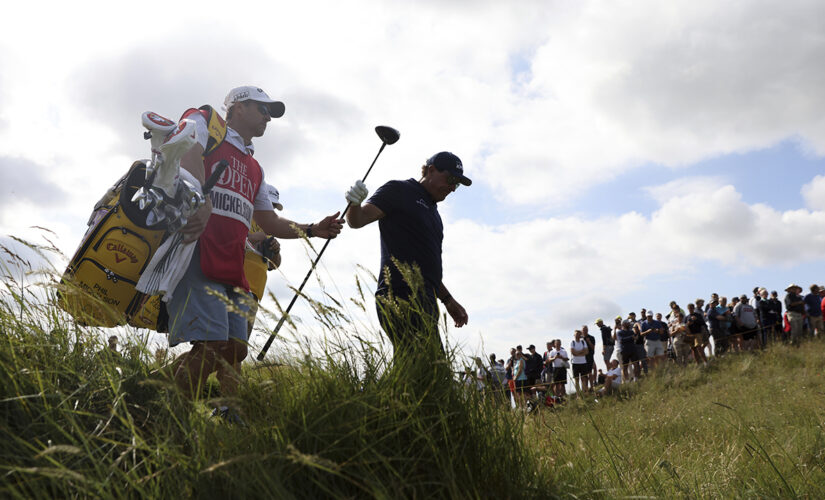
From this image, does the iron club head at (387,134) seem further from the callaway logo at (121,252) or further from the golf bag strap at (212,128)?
the callaway logo at (121,252)

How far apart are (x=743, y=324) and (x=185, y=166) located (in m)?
18.3

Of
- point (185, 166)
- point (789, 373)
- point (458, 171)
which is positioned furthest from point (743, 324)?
point (185, 166)

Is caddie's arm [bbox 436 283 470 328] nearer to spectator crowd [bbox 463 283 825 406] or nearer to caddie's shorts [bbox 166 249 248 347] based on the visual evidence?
caddie's shorts [bbox 166 249 248 347]

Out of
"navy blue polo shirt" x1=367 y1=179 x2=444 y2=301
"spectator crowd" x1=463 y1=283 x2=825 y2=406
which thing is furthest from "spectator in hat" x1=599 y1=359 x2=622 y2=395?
"navy blue polo shirt" x1=367 y1=179 x2=444 y2=301

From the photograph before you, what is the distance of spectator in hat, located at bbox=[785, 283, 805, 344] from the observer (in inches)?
667

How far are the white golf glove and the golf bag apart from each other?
106cm

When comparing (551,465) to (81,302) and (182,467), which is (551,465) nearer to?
(182,467)

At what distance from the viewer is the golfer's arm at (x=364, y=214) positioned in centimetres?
385

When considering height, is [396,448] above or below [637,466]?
above

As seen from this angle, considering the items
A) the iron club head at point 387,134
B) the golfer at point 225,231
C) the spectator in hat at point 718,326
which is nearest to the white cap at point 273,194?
the golfer at point 225,231

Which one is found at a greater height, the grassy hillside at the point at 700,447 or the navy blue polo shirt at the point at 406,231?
the navy blue polo shirt at the point at 406,231

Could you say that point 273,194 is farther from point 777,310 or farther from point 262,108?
point 777,310

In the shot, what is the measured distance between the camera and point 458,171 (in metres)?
4.14

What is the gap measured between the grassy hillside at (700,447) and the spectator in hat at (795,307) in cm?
550
